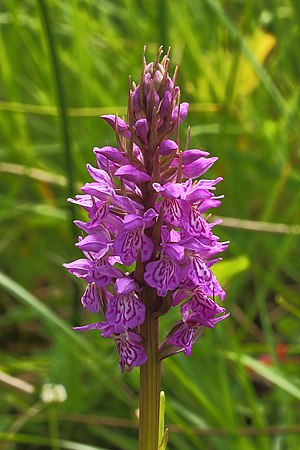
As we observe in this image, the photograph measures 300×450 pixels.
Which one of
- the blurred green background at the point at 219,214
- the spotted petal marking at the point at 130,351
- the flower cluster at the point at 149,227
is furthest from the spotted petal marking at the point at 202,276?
the blurred green background at the point at 219,214

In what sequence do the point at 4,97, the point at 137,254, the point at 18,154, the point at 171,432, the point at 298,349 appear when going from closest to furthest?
1. the point at 137,254
2. the point at 171,432
3. the point at 298,349
4. the point at 18,154
5. the point at 4,97

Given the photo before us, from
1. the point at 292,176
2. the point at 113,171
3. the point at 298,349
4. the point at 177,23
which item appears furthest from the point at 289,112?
the point at 113,171

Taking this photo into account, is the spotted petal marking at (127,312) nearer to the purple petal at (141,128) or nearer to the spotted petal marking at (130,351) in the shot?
the spotted petal marking at (130,351)

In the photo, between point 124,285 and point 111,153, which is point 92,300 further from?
point 111,153

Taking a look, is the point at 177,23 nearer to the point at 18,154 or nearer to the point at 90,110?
the point at 90,110

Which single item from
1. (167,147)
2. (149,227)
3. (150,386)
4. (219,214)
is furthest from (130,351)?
(219,214)

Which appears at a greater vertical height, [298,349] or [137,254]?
[137,254]

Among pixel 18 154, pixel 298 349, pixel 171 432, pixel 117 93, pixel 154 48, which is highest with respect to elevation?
pixel 154 48

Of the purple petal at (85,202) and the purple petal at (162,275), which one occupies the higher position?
the purple petal at (85,202)
